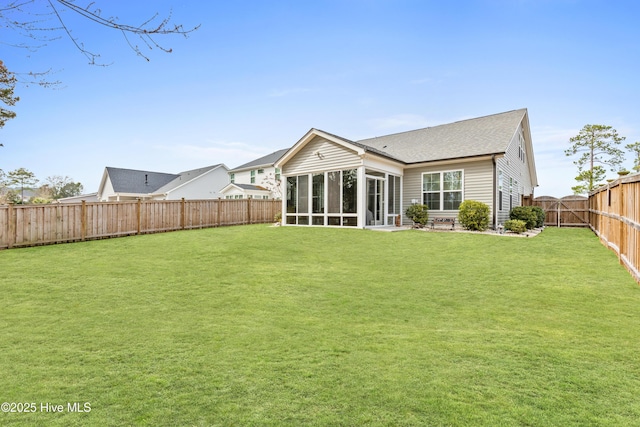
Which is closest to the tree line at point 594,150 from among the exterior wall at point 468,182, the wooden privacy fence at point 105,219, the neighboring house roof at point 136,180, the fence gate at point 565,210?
the fence gate at point 565,210

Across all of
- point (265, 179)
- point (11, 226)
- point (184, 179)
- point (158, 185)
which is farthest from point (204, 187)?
point (11, 226)

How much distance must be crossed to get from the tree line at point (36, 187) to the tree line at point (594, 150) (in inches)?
2268

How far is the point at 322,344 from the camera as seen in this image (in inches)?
136

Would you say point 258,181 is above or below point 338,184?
above

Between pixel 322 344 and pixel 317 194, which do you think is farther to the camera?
pixel 317 194

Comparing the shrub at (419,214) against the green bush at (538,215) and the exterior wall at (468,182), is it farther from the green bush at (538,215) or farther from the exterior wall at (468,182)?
the green bush at (538,215)

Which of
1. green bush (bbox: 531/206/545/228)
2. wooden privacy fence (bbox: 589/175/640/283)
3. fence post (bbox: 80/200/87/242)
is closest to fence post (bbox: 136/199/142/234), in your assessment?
fence post (bbox: 80/200/87/242)

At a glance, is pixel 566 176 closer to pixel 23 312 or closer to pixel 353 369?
pixel 353 369

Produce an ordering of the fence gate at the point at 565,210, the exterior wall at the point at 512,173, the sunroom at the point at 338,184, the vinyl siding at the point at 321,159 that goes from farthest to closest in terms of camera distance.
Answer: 1. the fence gate at the point at 565,210
2. the exterior wall at the point at 512,173
3. the vinyl siding at the point at 321,159
4. the sunroom at the point at 338,184

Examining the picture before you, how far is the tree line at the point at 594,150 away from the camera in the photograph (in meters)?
26.6

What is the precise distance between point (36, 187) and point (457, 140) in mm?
57843

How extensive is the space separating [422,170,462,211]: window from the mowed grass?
25.4 feet

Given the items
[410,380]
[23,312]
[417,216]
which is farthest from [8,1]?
[417,216]

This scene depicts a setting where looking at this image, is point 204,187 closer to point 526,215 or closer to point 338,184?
point 338,184
